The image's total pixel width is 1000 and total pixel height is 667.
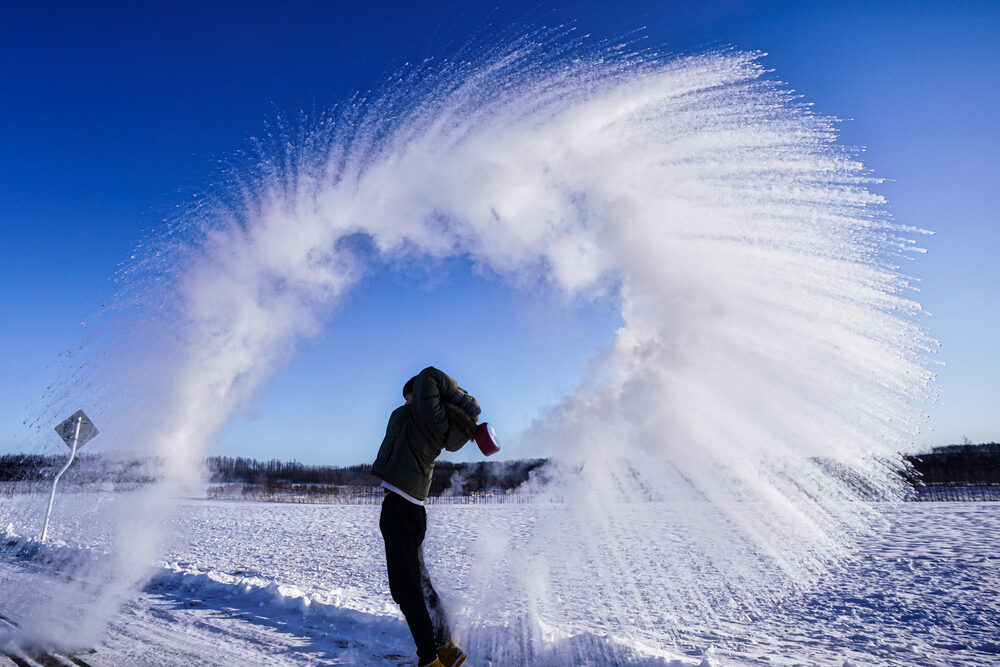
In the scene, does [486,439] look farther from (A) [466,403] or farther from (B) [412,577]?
(B) [412,577]

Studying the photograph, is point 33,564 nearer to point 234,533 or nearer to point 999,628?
point 234,533

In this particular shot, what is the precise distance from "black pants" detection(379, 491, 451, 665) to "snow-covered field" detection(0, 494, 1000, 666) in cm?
75

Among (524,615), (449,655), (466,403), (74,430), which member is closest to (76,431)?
(74,430)

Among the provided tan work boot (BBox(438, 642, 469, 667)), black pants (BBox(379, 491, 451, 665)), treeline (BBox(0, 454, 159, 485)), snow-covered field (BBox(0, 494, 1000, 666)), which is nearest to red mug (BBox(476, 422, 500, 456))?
black pants (BBox(379, 491, 451, 665))

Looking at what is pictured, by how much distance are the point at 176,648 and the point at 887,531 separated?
1642 cm

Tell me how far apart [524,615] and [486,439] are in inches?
100

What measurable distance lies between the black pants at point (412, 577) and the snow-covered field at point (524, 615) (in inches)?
29.7

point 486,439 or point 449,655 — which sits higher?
point 486,439

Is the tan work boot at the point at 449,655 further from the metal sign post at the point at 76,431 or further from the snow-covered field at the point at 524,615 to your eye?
the metal sign post at the point at 76,431

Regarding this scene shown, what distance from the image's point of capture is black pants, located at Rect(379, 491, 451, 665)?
10.6ft

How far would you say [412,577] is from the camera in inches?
130

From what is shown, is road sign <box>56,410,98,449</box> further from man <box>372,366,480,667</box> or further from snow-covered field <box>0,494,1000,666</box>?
man <box>372,366,480,667</box>

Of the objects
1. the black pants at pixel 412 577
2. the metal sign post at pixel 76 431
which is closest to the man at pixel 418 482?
the black pants at pixel 412 577

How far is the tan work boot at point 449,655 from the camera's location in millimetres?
3387
